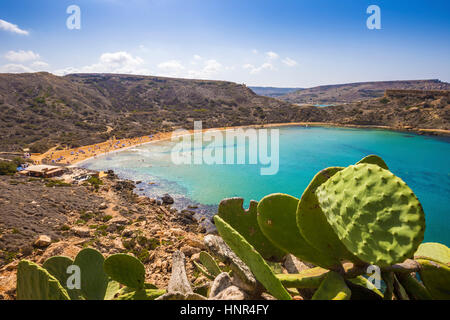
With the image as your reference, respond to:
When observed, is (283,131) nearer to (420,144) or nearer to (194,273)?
(420,144)

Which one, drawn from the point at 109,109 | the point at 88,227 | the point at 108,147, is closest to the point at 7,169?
the point at 88,227

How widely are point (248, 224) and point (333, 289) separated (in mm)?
1045

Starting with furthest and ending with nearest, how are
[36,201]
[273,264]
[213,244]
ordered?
[36,201]
[273,264]
[213,244]

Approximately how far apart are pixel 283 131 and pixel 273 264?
38529mm

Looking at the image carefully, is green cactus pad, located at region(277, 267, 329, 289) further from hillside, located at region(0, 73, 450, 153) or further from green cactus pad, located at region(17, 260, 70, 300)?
hillside, located at region(0, 73, 450, 153)

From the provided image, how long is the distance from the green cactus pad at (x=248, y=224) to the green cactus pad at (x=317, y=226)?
75cm

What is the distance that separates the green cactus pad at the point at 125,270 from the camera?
1724mm

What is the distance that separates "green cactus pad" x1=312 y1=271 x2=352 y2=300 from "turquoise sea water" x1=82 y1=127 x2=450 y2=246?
1151cm

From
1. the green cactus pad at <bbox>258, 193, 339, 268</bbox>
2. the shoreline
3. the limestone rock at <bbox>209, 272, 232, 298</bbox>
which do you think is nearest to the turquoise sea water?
the shoreline

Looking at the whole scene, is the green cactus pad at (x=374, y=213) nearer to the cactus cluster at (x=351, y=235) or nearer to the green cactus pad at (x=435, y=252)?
the cactus cluster at (x=351, y=235)

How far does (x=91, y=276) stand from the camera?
189cm

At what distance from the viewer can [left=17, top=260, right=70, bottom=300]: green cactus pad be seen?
1.20 metres
